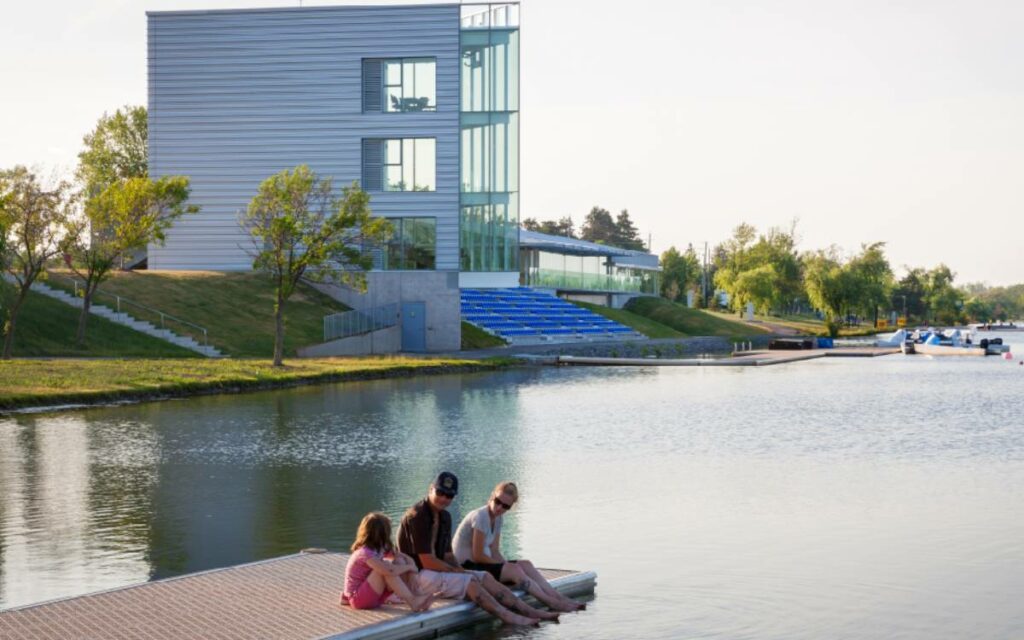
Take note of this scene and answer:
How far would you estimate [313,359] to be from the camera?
174ft

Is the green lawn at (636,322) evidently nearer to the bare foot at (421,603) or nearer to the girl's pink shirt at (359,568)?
the bare foot at (421,603)

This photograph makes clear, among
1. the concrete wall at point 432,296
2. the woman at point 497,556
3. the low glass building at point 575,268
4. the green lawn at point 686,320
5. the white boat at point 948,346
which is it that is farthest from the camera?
the green lawn at point 686,320

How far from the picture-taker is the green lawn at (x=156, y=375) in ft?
113

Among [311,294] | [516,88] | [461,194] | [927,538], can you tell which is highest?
[516,88]

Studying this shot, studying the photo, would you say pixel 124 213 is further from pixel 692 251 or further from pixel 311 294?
pixel 692 251

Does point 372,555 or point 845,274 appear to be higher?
point 845,274

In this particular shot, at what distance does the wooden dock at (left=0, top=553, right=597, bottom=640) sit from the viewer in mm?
11336

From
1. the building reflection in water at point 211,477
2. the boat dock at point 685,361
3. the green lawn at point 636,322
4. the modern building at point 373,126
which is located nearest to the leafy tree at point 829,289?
the green lawn at point 636,322

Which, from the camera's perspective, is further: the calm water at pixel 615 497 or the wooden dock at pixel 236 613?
the calm water at pixel 615 497

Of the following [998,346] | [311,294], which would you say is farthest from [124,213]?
[998,346]

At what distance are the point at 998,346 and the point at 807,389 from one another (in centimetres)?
4305

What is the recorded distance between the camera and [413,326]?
65.4m

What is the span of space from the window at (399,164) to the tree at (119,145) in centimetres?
3867

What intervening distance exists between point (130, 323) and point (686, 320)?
5758 cm
